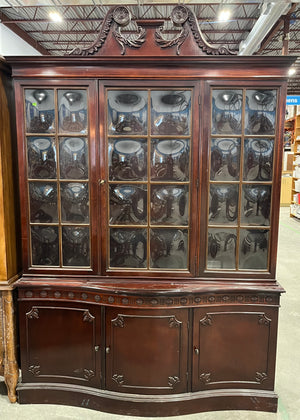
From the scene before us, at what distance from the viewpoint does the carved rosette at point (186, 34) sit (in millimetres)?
1938

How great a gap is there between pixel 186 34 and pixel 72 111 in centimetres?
93

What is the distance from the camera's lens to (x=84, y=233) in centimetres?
224

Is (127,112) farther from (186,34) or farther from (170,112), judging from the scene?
(186,34)

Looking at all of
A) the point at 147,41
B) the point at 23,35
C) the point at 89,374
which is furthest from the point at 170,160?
the point at 23,35

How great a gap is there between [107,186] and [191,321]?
114 cm

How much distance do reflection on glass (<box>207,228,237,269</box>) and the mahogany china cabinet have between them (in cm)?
1

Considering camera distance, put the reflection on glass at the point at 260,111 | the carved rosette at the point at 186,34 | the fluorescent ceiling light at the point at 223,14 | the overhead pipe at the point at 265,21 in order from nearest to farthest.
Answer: the carved rosette at the point at 186,34
the reflection on glass at the point at 260,111
the overhead pipe at the point at 265,21
the fluorescent ceiling light at the point at 223,14

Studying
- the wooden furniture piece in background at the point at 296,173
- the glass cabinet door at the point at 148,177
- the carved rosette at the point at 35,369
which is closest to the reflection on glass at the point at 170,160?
the glass cabinet door at the point at 148,177

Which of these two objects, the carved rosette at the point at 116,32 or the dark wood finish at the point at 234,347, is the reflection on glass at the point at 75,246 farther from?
the carved rosette at the point at 116,32

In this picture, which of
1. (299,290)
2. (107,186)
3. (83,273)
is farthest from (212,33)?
(83,273)

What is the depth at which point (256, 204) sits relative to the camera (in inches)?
85.7

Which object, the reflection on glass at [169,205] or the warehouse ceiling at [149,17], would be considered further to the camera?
the warehouse ceiling at [149,17]

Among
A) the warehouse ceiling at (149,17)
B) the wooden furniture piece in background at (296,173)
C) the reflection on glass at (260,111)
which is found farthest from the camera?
the wooden furniture piece in background at (296,173)

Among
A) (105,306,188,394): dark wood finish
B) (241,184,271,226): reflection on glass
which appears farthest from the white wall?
(105,306,188,394): dark wood finish
